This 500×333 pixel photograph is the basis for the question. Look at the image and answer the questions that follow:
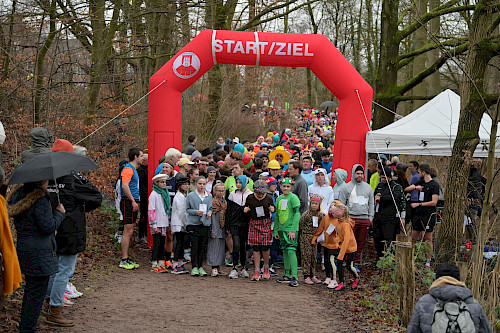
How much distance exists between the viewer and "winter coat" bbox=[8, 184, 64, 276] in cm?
517

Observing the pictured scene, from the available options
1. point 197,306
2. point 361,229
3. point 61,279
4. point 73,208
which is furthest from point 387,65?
point 61,279

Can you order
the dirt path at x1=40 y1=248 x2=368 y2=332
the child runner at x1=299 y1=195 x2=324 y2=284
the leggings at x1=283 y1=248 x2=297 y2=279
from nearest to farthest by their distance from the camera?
the dirt path at x1=40 y1=248 x2=368 y2=332
the leggings at x1=283 y1=248 x2=297 y2=279
the child runner at x1=299 y1=195 x2=324 y2=284

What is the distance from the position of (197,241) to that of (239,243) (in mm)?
708

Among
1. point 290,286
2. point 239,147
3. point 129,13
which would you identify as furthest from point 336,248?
Answer: point 129,13

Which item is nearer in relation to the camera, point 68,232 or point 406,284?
point 68,232

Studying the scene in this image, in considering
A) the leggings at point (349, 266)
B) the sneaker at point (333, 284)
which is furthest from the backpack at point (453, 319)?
the sneaker at point (333, 284)

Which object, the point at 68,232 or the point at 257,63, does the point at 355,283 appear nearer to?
the point at 68,232

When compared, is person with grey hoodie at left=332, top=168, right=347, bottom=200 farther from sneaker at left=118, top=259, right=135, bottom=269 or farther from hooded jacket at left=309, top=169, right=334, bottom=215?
sneaker at left=118, top=259, right=135, bottom=269

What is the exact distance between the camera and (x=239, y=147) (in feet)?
45.3

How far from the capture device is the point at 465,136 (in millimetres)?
8266

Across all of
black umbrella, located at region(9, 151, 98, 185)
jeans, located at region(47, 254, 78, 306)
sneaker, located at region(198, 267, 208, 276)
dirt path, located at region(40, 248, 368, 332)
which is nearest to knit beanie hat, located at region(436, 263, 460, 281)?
dirt path, located at region(40, 248, 368, 332)

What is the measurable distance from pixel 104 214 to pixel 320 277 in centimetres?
516

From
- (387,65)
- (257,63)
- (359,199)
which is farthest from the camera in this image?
(387,65)

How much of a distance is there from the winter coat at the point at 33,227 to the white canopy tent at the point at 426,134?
7.03 meters
